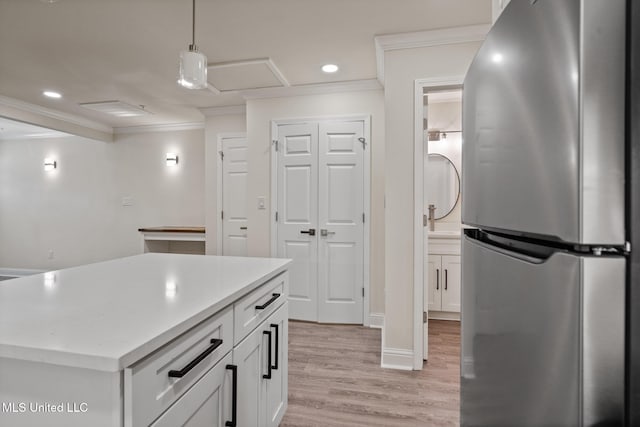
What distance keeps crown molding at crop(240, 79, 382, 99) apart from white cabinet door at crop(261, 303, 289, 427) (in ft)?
8.17

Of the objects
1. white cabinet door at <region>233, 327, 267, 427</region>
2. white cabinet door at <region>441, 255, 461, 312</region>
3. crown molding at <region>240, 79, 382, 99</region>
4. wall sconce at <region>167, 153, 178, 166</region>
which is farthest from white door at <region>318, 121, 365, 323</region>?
wall sconce at <region>167, 153, 178, 166</region>

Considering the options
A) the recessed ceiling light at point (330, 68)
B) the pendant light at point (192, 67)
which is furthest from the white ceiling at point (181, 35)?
the pendant light at point (192, 67)

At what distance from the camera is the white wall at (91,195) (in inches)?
206

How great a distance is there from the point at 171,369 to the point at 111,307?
279 mm

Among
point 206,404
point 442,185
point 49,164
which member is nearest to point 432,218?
point 442,185

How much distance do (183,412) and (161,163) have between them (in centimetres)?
504

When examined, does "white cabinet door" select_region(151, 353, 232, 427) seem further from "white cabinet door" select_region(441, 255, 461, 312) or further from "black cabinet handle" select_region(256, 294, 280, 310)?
"white cabinet door" select_region(441, 255, 461, 312)

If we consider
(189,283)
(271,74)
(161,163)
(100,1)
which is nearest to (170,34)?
(100,1)

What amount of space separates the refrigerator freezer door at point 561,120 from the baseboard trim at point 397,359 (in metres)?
2.23

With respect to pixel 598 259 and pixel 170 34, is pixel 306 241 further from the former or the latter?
pixel 598 259

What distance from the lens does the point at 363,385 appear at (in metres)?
2.28

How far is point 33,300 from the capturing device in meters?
1.03

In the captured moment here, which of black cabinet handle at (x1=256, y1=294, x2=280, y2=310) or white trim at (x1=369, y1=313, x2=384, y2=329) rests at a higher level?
black cabinet handle at (x1=256, y1=294, x2=280, y2=310)

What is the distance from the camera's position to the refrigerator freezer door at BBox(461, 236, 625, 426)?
0.36 meters
